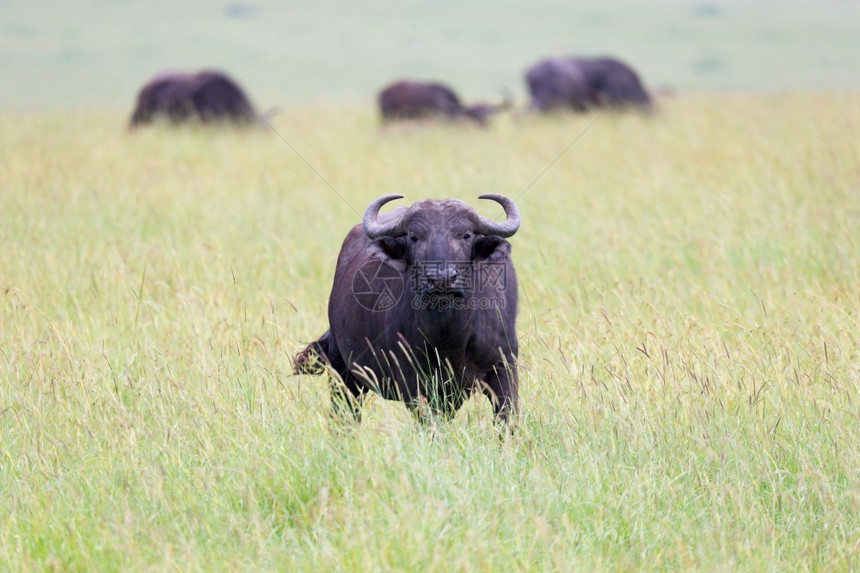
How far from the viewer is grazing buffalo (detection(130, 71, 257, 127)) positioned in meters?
19.5

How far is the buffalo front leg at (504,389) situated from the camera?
16.8ft

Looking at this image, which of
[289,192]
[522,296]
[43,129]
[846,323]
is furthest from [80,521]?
[43,129]

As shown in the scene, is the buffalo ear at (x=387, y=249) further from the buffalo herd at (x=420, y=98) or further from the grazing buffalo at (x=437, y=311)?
the buffalo herd at (x=420, y=98)

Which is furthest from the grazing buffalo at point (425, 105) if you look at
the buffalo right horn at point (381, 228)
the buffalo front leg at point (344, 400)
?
the buffalo right horn at point (381, 228)

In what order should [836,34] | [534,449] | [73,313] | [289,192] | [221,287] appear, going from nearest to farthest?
1. [534,449]
2. [73,313]
3. [221,287]
4. [289,192]
5. [836,34]

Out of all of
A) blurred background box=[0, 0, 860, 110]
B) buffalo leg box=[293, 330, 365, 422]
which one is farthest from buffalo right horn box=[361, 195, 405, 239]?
blurred background box=[0, 0, 860, 110]

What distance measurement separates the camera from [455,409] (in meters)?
5.25

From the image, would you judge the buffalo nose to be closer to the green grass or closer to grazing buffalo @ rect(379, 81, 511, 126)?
the green grass

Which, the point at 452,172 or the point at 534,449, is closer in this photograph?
the point at 534,449

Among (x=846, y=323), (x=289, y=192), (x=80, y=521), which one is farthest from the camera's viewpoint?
(x=289, y=192)

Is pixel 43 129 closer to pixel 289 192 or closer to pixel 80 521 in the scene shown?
pixel 289 192

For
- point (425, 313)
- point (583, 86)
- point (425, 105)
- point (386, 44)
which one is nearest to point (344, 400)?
point (425, 313)

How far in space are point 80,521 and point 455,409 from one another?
6.59ft

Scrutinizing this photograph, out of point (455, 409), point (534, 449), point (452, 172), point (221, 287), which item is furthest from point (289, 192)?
point (534, 449)
